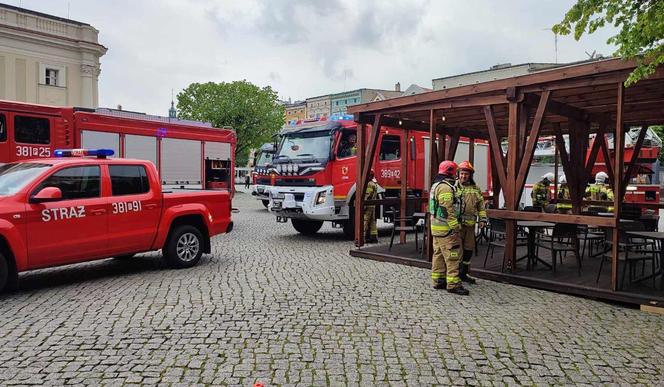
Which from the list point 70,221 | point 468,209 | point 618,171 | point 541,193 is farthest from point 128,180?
point 541,193

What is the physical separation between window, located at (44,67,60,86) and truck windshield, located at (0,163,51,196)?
39672 millimetres

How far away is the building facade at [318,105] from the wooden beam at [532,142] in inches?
3527

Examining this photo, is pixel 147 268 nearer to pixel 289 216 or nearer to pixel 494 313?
pixel 289 216

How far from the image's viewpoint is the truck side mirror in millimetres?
6500

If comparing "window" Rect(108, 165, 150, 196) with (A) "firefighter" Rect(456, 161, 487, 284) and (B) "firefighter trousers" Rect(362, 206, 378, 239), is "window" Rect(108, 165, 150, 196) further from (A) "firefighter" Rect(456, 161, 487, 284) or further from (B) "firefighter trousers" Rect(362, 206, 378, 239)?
(B) "firefighter trousers" Rect(362, 206, 378, 239)

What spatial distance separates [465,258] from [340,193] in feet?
15.8

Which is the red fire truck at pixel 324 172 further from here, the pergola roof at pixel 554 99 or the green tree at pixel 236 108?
the green tree at pixel 236 108

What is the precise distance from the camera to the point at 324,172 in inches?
463

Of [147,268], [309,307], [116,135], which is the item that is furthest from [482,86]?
[116,135]

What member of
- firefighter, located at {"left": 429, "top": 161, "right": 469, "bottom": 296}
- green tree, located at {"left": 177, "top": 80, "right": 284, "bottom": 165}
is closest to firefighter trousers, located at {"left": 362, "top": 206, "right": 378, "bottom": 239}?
firefighter, located at {"left": 429, "top": 161, "right": 469, "bottom": 296}

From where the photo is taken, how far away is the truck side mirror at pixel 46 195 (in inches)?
256

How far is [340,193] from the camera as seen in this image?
11.9 meters

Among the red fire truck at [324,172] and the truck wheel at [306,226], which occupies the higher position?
the red fire truck at [324,172]

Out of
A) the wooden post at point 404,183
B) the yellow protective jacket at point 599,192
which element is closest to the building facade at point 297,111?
the yellow protective jacket at point 599,192
